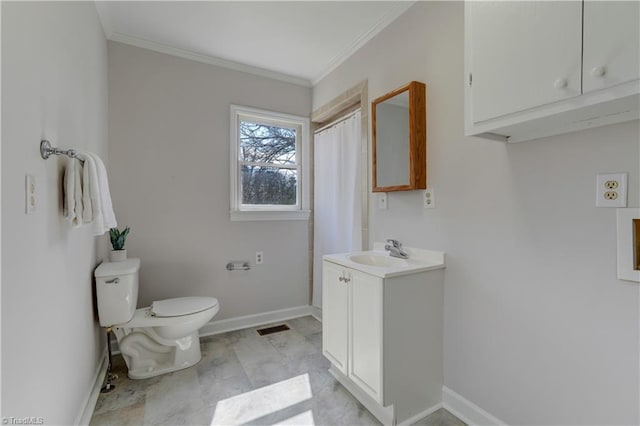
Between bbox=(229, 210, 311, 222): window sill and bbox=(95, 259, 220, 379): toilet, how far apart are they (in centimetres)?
85

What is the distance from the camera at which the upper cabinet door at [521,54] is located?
3.02 ft

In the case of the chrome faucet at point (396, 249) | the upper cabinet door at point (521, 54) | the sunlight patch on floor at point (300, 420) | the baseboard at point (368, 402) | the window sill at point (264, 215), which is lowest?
the sunlight patch on floor at point (300, 420)

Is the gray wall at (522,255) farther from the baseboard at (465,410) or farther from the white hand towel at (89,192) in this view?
the white hand towel at (89,192)

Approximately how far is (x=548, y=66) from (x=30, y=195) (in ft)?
5.81

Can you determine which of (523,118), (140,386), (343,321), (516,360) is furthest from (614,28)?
(140,386)

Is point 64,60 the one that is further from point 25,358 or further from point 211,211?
point 211,211

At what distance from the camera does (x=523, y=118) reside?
1057 mm

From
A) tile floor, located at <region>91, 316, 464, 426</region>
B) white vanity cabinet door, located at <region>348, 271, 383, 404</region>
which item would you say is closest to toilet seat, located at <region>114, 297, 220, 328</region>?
tile floor, located at <region>91, 316, 464, 426</region>

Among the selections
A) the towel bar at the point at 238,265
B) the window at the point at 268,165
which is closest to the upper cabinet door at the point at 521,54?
the window at the point at 268,165

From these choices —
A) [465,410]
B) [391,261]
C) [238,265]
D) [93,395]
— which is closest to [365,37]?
[391,261]

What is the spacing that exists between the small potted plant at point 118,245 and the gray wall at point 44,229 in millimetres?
383

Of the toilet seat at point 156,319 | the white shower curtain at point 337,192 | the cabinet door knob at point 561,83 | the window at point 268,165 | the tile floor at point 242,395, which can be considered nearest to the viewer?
the cabinet door knob at point 561,83

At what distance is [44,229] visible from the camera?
110cm

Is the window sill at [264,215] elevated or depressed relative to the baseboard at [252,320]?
elevated
